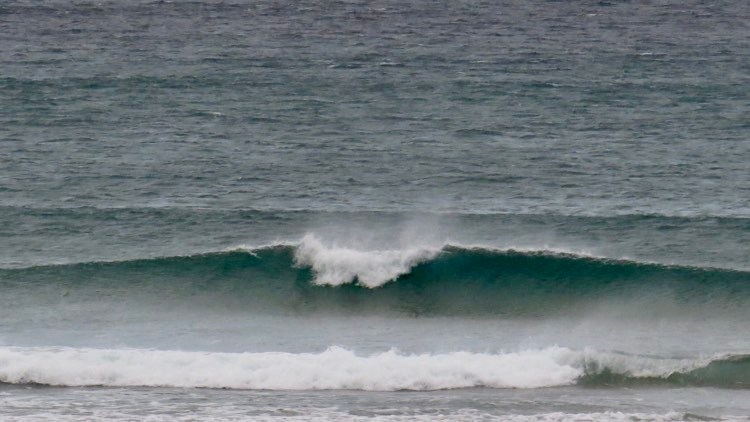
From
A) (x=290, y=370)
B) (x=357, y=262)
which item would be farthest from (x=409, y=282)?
(x=290, y=370)

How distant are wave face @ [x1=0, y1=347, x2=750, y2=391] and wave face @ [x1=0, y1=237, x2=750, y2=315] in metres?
3.81

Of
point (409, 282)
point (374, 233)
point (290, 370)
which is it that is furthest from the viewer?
point (374, 233)

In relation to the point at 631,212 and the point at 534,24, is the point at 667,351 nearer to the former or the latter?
the point at 631,212

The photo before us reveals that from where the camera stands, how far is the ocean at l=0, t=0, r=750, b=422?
21.5m

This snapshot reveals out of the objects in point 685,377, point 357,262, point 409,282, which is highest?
point 357,262

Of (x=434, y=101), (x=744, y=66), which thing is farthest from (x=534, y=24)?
(x=434, y=101)

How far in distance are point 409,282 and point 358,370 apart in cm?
551

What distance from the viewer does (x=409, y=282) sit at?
88.8ft

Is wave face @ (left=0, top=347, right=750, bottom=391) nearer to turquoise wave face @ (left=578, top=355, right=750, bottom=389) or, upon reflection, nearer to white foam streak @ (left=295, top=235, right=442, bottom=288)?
turquoise wave face @ (left=578, top=355, right=750, bottom=389)

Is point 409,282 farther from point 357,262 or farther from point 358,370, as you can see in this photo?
point 358,370

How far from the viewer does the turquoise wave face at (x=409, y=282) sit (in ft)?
85.7

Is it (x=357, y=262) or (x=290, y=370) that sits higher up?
(x=357, y=262)

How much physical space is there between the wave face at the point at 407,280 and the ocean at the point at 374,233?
0.20 feet

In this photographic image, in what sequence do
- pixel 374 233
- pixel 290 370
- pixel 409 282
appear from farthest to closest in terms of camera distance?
1. pixel 374 233
2. pixel 409 282
3. pixel 290 370
